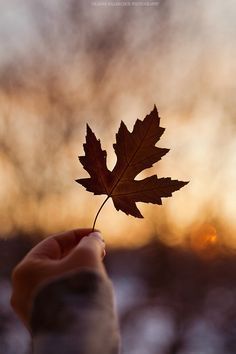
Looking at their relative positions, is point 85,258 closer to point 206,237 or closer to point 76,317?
point 76,317

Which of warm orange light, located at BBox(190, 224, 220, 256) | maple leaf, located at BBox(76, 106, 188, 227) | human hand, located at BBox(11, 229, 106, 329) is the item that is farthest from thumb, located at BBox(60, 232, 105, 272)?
warm orange light, located at BBox(190, 224, 220, 256)

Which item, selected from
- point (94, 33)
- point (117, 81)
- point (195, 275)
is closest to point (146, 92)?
point (117, 81)

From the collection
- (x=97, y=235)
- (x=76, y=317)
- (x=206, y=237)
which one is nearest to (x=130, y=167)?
(x=97, y=235)

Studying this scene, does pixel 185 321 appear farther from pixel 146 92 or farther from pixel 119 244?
pixel 146 92

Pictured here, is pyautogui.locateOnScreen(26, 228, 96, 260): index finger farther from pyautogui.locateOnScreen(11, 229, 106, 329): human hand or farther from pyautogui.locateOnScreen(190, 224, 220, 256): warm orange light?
pyautogui.locateOnScreen(190, 224, 220, 256): warm orange light

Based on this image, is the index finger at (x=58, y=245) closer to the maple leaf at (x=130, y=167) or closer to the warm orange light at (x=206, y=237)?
the maple leaf at (x=130, y=167)

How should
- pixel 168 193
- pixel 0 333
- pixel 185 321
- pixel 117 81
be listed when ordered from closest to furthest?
pixel 168 193 → pixel 0 333 → pixel 117 81 → pixel 185 321

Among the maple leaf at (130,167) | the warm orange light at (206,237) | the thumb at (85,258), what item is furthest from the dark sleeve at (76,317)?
the warm orange light at (206,237)
